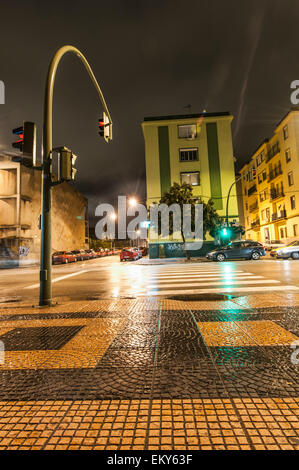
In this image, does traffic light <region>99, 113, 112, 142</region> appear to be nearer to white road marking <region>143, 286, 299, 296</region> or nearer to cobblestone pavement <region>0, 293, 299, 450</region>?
white road marking <region>143, 286, 299, 296</region>

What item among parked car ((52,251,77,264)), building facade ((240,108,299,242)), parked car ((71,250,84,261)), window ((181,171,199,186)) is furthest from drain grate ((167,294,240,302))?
parked car ((71,250,84,261))

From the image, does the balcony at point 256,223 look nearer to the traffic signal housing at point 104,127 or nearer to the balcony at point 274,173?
the balcony at point 274,173

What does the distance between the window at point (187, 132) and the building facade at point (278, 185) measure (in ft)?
30.6

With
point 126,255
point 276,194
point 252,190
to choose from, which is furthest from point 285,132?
point 126,255

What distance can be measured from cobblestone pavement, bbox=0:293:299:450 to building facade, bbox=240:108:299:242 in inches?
1108

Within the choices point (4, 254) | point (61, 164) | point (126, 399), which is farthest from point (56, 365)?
point (4, 254)

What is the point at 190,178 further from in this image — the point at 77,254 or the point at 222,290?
the point at 222,290

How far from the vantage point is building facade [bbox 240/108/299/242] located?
110 ft

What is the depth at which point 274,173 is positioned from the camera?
128 ft

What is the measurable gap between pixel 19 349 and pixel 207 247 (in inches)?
1152

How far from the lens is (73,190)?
66.9m

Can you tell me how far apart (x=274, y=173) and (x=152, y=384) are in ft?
→ 139

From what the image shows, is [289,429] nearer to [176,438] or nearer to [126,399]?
[176,438]

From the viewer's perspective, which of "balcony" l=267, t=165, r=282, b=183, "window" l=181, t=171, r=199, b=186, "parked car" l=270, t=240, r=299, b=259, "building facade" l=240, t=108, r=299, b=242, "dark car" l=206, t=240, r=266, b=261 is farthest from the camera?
"balcony" l=267, t=165, r=282, b=183
